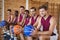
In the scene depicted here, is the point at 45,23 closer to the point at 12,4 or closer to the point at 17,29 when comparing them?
the point at 17,29

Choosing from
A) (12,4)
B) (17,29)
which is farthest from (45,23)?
(12,4)

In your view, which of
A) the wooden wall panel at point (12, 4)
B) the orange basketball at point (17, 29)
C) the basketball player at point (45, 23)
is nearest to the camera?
the basketball player at point (45, 23)

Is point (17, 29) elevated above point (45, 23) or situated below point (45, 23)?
below

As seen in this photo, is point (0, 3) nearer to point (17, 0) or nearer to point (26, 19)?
point (17, 0)

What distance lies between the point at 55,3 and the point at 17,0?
146 centimetres

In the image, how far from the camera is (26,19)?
532cm

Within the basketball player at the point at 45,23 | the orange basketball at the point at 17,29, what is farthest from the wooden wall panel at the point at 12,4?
the basketball player at the point at 45,23

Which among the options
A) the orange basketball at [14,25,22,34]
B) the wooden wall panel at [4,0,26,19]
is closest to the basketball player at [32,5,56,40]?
the orange basketball at [14,25,22,34]

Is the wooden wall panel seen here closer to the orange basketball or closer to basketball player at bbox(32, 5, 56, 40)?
the orange basketball

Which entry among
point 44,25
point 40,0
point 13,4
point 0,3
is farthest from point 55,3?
point 44,25

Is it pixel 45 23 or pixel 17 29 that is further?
pixel 17 29

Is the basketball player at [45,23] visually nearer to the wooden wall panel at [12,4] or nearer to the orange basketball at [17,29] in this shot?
the orange basketball at [17,29]

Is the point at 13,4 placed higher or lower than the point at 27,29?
higher

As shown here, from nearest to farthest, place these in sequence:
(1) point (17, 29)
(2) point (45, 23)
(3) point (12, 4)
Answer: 1. (2) point (45, 23)
2. (1) point (17, 29)
3. (3) point (12, 4)
